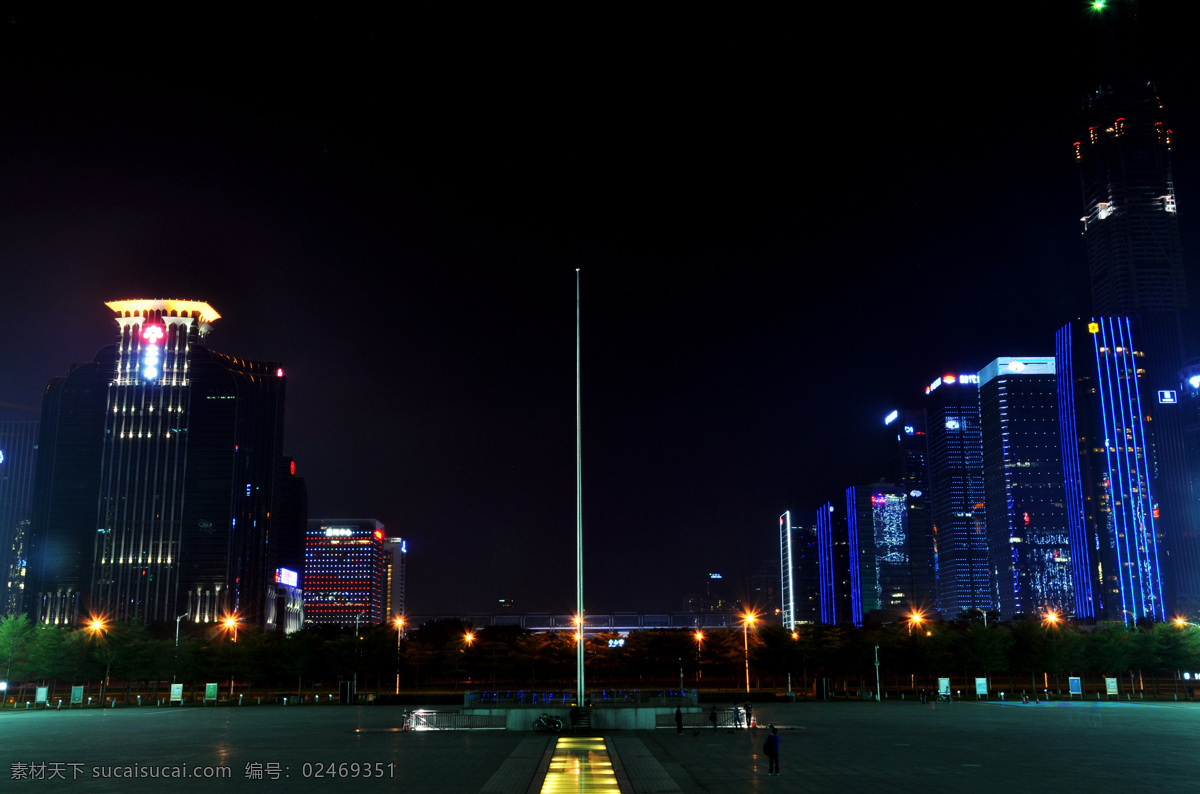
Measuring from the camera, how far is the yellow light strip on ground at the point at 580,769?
26.6 meters

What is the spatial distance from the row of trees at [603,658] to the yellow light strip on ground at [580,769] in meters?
58.8

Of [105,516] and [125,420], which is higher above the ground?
[125,420]

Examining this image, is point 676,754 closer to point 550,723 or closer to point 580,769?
point 580,769

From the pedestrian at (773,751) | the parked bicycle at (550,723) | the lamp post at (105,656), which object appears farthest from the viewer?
the lamp post at (105,656)

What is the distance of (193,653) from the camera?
298 feet

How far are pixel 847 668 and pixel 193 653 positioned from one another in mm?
62108

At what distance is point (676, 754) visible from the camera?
35469mm

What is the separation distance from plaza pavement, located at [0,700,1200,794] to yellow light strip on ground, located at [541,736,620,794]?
0.51 m

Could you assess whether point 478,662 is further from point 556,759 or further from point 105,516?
point 105,516

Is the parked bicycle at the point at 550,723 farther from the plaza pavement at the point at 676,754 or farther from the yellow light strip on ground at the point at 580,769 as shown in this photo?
the yellow light strip on ground at the point at 580,769

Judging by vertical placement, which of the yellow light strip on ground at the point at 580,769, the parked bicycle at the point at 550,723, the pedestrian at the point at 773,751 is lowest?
the parked bicycle at the point at 550,723

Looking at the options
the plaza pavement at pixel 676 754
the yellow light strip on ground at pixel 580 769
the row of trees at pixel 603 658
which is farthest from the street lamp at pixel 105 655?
the yellow light strip on ground at pixel 580 769

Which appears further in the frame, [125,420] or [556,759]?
[125,420]

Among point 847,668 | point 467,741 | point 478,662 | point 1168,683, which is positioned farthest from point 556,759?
point 1168,683
